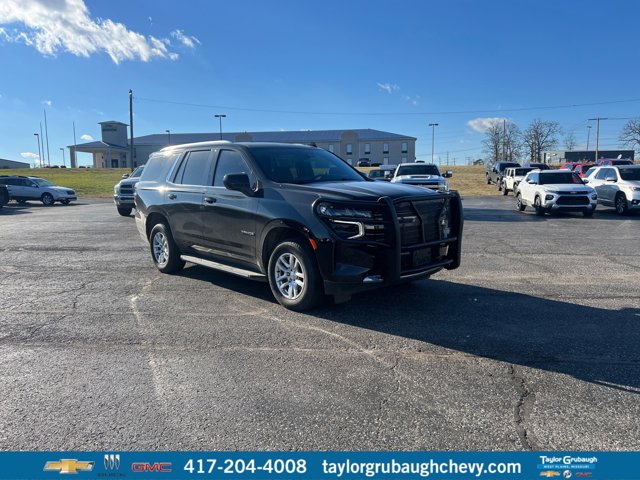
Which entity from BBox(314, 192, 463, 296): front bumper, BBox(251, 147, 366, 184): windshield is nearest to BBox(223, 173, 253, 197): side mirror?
BBox(251, 147, 366, 184): windshield

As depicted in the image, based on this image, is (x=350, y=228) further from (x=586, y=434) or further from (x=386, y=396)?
(x=586, y=434)

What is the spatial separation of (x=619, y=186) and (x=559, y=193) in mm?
2521

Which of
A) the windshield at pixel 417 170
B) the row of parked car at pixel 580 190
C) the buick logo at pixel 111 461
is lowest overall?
the buick logo at pixel 111 461

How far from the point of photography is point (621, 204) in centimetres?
1678

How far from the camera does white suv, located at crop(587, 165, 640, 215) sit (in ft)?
53.5

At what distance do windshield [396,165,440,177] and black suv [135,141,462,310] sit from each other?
459 inches

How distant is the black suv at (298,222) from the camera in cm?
502

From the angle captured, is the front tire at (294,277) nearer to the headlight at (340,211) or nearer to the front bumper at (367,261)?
the front bumper at (367,261)

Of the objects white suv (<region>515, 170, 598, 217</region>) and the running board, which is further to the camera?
white suv (<region>515, 170, 598, 217</region>)

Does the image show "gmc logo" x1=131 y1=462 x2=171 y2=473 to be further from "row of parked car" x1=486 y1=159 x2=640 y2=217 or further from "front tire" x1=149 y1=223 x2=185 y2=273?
"row of parked car" x1=486 y1=159 x2=640 y2=217

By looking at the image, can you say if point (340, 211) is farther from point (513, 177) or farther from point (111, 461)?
point (513, 177)

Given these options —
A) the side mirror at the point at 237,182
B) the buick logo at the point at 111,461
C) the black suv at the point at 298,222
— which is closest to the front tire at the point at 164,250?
the black suv at the point at 298,222

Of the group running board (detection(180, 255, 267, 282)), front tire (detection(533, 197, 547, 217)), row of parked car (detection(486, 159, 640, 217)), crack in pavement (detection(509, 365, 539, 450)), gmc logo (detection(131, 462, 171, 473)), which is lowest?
gmc logo (detection(131, 462, 171, 473))

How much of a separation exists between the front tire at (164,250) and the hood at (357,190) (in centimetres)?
268
